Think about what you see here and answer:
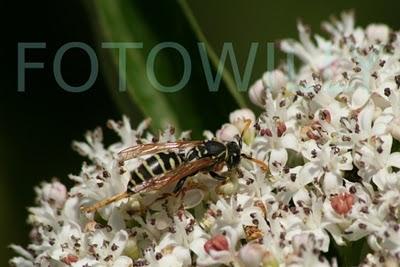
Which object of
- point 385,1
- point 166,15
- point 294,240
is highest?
point 385,1

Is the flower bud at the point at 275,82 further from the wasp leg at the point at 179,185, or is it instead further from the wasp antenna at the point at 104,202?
the wasp antenna at the point at 104,202

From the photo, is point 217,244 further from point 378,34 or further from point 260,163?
point 378,34

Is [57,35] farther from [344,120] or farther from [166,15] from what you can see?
[344,120]

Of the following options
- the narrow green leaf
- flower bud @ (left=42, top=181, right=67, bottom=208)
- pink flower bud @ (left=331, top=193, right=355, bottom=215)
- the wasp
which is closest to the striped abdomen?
the wasp

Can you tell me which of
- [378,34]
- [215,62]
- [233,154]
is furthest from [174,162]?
[378,34]

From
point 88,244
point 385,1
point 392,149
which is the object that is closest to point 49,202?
point 88,244
